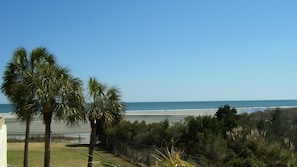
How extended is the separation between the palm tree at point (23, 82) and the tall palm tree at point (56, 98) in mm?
473

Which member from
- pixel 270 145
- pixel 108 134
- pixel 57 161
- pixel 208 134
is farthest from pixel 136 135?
pixel 270 145

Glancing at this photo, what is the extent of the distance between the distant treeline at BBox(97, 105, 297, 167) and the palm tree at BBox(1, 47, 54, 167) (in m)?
4.56

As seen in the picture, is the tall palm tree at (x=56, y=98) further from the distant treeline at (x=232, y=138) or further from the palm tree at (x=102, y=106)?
the distant treeline at (x=232, y=138)

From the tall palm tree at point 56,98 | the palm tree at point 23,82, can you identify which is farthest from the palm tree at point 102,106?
the palm tree at point 23,82

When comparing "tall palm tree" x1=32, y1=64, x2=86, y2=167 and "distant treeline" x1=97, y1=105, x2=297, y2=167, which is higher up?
"tall palm tree" x1=32, y1=64, x2=86, y2=167

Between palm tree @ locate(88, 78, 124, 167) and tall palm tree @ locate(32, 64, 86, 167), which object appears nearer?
tall palm tree @ locate(32, 64, 86, 167)

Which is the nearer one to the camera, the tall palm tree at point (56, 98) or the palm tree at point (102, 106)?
the tall palm tree at point (56, 98)

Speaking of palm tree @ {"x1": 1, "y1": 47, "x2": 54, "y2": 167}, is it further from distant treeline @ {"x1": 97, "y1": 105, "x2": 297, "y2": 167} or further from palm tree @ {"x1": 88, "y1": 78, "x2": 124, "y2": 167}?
distant treeline @ {"x1": 97, "y1": 105, "x2": 297, "y2": 167}

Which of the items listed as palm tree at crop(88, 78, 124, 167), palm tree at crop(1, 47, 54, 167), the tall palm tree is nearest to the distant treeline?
palm tree at crop(88, 78, 124, 167)

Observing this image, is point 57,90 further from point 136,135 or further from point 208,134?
point 136,135

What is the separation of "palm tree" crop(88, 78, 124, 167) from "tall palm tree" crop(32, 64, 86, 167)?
0.74 meters

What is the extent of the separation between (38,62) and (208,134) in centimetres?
969

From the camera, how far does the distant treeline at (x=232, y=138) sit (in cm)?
1872

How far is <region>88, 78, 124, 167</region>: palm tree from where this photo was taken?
18.0 m
